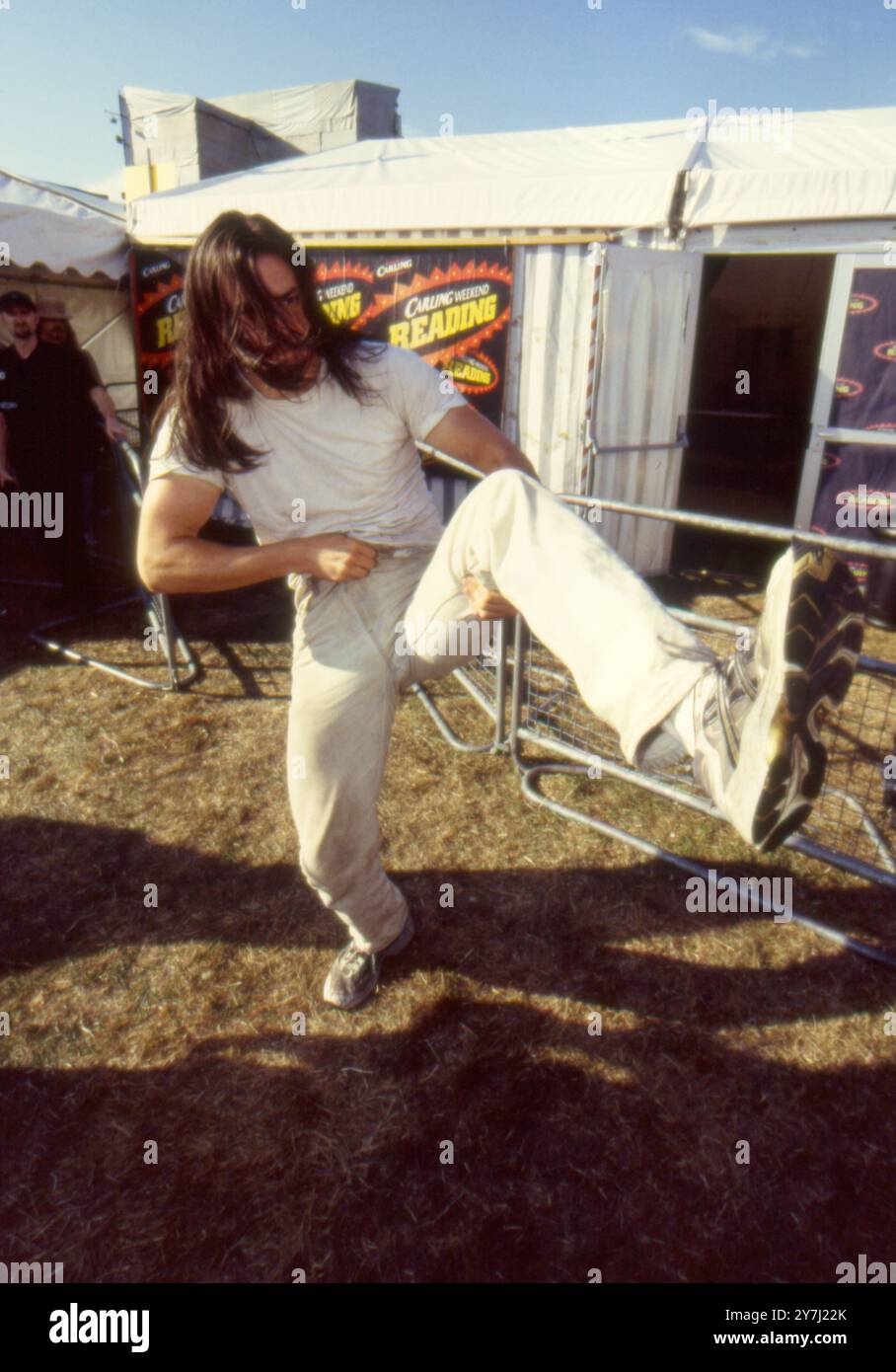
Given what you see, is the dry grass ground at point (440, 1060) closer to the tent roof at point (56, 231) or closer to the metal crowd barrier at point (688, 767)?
the metal crowd barrier at point (688, 767)

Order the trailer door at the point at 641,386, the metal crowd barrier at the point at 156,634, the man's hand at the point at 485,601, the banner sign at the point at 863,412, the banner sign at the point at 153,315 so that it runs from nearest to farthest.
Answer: the man's hand at the point at 485,601 → the metal crowd barrier at the point at 156,634 → the trailer door at the point at 641,386 → the banner sign at the point at 863,412 → the banner sign at the point at 153,315

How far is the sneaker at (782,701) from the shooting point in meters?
1.89

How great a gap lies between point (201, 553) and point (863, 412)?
751 cm

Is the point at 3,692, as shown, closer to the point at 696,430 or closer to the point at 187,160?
the point at 696,430

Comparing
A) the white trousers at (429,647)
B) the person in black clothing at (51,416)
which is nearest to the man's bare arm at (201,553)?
the white trousers at (429,647)

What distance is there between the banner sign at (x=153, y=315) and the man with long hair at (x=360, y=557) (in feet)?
22.1

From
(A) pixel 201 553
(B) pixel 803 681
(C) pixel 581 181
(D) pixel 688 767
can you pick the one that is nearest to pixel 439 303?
(C) pixel 581 181

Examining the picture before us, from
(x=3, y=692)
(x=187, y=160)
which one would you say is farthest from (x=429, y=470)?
(x=187, y=160)

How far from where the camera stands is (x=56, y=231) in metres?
7.72

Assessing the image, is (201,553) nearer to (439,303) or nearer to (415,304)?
(439,303)

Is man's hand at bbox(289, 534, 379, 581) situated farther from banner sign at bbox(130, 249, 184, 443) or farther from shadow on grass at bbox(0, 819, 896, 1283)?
banner sign at bbox(130, 249, 184, 443)

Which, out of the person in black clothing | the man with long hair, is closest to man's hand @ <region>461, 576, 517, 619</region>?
the man with long hair

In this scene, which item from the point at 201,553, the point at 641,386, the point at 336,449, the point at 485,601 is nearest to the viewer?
the point at 485,601
